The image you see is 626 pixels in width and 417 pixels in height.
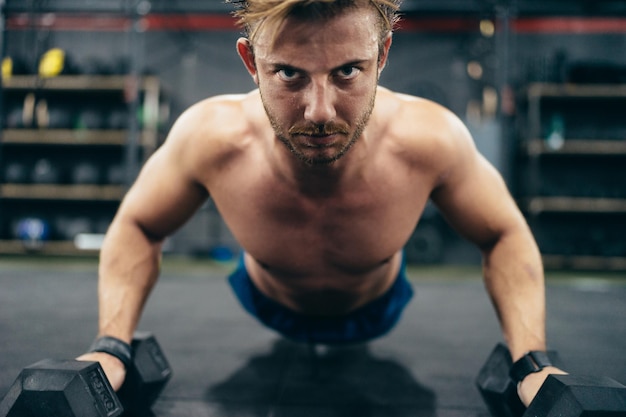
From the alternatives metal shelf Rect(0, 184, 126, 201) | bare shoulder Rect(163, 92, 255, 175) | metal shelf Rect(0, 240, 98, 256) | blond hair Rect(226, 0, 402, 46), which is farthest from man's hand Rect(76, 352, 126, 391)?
metal shelf Rect(0, 240, 98, 256)

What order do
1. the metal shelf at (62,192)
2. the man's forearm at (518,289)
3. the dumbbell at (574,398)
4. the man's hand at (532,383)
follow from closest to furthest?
the dumbbell at (574,398) → the man's hand at (532,383) → the man's forearm at (518,289) → the metal shelf at (62,192)

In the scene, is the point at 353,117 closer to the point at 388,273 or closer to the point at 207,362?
the point at 388,273

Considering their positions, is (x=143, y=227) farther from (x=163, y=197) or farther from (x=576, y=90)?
(x=576, y=90)

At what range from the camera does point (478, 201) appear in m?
0.98

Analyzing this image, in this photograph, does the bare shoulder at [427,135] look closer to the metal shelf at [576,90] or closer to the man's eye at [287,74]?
the man's eye at [287,74]

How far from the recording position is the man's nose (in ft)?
2.36

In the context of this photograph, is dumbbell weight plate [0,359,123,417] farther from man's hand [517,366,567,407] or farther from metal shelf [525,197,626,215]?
metal shelf [525,197,626,215]

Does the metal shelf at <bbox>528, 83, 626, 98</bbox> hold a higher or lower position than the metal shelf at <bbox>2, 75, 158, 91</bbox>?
higher

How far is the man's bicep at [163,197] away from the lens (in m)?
1.01

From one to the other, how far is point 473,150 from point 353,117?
1.20 ft

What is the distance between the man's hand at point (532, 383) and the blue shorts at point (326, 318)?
477 millimetres

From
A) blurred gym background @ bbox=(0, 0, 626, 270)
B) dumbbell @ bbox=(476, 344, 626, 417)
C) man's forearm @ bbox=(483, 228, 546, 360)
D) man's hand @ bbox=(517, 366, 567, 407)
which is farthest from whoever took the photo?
blurred gym background @ bbox=(0, 0, 626, 270)

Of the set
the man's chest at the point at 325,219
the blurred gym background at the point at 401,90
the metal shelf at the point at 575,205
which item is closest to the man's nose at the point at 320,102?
the man's chest at the point at 325,219

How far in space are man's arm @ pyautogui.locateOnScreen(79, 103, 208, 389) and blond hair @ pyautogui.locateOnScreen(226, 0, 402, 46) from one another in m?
0.32
